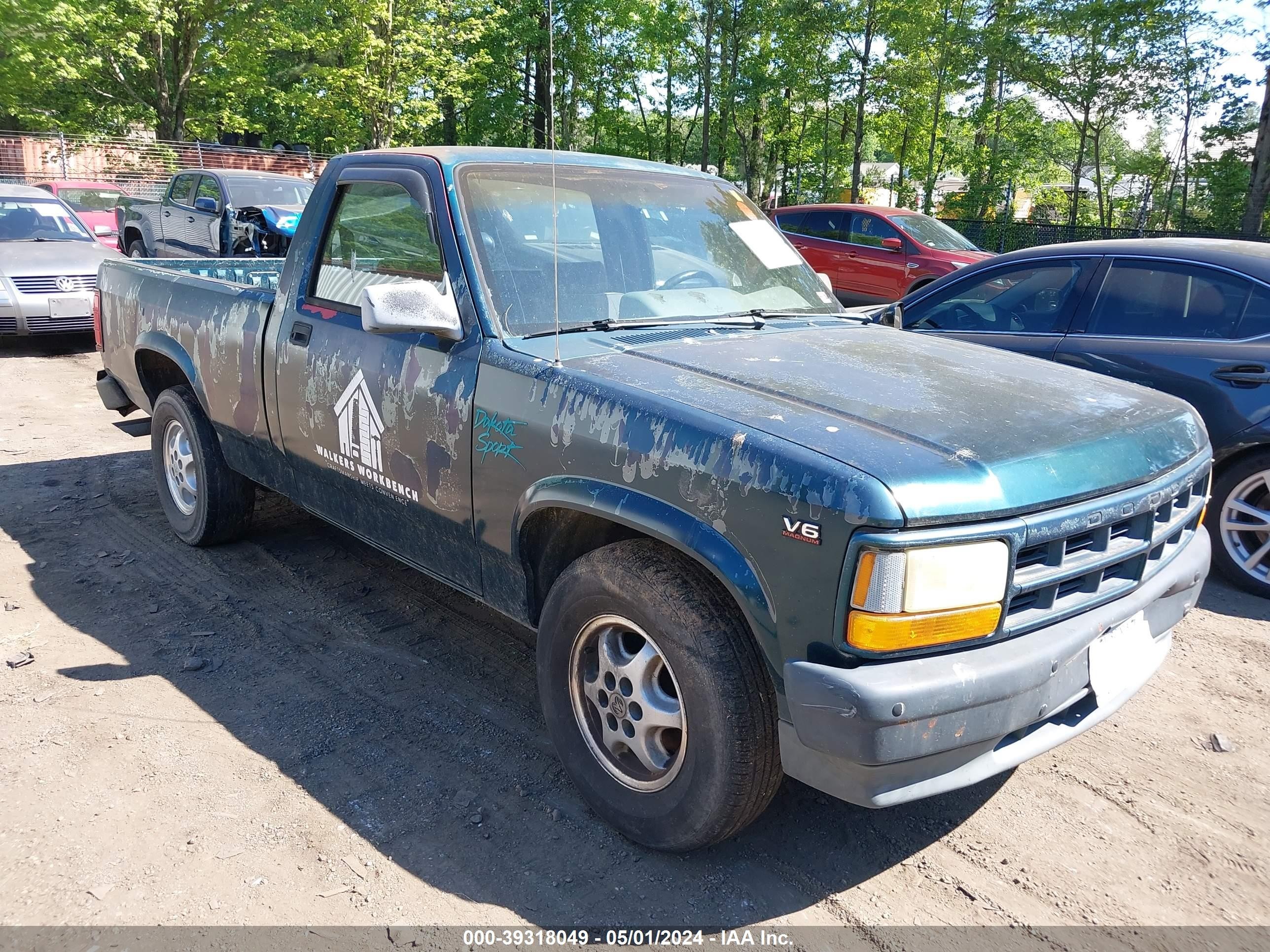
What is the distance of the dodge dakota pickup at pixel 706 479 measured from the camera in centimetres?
219

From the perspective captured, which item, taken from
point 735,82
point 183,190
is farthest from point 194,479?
point 735,82

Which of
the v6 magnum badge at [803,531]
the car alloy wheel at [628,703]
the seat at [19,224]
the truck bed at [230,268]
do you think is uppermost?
the seat at [19,224]

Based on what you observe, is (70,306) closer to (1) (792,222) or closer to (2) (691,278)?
(2) (691,278)

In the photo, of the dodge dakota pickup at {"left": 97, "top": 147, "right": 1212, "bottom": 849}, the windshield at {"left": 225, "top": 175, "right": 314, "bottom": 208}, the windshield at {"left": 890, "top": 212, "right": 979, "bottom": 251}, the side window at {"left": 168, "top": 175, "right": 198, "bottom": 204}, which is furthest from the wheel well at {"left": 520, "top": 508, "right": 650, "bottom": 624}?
the side window at {"left": 168, "top": 175, "right": 198, "bottom": 204}

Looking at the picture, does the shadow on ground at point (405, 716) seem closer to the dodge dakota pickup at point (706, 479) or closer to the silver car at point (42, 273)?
the dodge dakota pickup at point (706, 479)

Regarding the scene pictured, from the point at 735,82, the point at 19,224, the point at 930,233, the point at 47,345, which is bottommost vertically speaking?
the point at 47,345

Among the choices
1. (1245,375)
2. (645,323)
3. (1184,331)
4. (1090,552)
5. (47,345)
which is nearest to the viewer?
(1090,552)

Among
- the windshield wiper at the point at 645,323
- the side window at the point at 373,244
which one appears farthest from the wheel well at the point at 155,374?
the windshield wiper at the point at 645,323

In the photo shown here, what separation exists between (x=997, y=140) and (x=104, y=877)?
92.4 ft

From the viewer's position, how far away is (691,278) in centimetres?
359

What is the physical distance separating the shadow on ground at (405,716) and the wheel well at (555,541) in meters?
0.63

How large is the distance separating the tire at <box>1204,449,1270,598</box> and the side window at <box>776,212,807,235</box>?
1054 cm

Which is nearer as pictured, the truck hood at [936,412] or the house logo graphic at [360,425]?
the truck hood at [936,412]

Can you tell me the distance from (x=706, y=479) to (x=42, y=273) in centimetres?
1042
